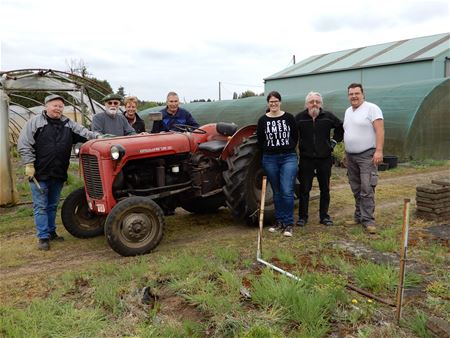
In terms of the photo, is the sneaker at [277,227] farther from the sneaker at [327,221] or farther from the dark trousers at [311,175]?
the sneaker at [327,221]

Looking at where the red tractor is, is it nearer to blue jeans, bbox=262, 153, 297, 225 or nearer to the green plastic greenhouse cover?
blue jeans, bbox=262, 153, 297, 225

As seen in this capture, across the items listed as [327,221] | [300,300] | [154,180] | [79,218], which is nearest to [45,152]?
[79,218]

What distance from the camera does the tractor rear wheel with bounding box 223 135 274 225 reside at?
17.5 ft

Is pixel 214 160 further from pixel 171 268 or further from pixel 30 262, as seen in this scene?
pixel 30 262

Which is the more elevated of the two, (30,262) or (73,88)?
(73,88)

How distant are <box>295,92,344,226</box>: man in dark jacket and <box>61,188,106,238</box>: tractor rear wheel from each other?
8.31ft

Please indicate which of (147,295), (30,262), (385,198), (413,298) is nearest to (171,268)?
(147,295)

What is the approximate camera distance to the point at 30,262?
4633mm

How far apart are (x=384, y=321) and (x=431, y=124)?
1089cm

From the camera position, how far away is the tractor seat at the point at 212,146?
17.8 feet

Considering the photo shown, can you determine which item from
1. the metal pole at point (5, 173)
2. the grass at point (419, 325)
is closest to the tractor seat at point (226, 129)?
the grass at point (419, 325)

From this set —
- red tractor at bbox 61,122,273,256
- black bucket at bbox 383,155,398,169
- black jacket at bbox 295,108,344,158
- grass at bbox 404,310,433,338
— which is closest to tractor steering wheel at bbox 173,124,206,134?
red tractor at bbox 61,122,273,256

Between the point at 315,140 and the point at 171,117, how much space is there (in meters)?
1.99

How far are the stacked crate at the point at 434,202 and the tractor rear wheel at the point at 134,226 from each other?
11.3ft
